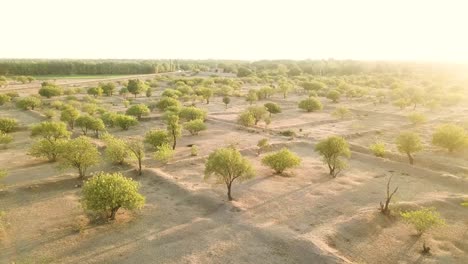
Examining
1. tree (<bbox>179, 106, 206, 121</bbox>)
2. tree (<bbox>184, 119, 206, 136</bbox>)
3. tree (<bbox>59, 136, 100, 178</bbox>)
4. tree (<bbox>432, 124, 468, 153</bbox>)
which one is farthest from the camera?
tree (<bbox>179, 106, 206, 121</bbox>)

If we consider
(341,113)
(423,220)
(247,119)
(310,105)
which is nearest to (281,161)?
(423,220)

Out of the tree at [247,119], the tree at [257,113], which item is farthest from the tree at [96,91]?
the tree at [257,113]

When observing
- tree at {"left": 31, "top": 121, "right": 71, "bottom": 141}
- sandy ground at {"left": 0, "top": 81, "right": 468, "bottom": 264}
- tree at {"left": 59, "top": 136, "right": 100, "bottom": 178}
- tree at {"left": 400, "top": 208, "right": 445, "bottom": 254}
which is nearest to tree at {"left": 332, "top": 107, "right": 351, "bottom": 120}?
sandy ground at {"left": 0, "top": 81, "right": 468, "bottom": 264}

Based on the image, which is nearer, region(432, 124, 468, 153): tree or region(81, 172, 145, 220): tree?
region(81, 172, 145, 220): tree

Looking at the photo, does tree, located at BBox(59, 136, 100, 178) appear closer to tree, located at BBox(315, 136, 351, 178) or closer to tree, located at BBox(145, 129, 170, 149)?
tree, located at BBox(145, 129, 170, 149)

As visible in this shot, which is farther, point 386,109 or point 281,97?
point 281,97

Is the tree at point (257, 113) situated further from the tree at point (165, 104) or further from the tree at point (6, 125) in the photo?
the tree at point (6, 125)

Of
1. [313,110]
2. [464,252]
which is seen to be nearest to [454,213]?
[464,252]

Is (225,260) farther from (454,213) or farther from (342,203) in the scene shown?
(454,213)
